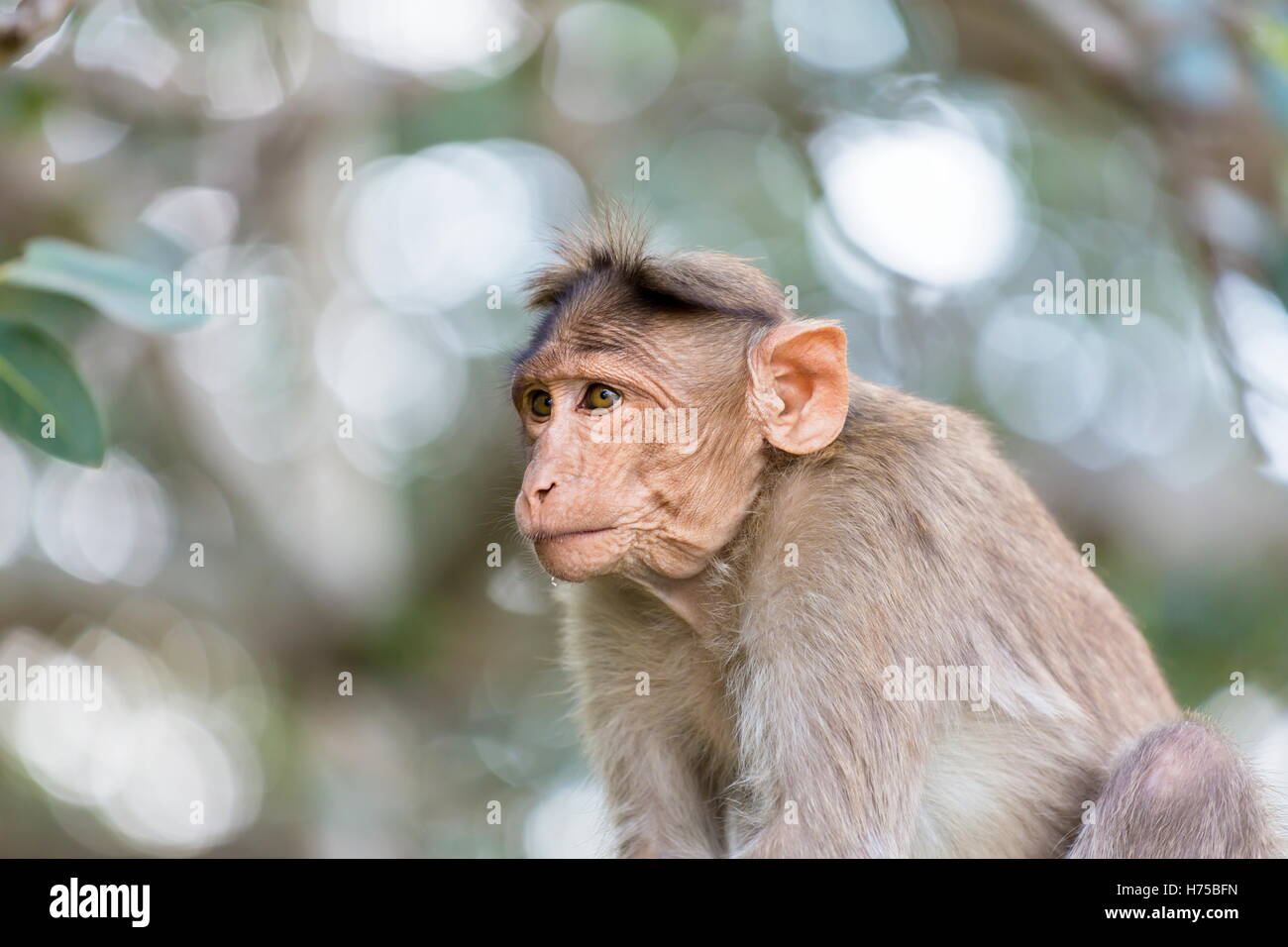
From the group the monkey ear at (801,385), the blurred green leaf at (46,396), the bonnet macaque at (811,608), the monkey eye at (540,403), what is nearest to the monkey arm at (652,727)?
the bonnet macaque at (811,608)

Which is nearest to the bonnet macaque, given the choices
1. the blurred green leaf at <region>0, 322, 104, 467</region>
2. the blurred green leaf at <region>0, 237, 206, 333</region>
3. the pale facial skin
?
the pale facial skin

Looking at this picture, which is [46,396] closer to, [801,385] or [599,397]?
[599,397]

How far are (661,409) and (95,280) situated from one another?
2.29 m

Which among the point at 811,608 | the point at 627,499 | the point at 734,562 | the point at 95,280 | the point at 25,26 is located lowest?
the point at 811,608

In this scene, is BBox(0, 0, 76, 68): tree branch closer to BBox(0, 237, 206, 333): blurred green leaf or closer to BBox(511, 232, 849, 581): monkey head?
BBox(0, 237, 206, 333): blurred green leaf

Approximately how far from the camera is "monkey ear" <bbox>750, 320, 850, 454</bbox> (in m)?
5.48

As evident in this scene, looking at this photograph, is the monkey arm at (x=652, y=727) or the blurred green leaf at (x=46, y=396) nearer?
the blurred green leaf at (x=46, y=396)

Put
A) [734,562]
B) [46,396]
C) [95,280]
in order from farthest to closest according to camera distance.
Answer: [734,562], [46,396], [95,280]

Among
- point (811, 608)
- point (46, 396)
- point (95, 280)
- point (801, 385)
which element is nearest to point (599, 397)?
point (801, 385)

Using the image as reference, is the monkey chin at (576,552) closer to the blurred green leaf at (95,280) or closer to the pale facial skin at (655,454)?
the pale facial skin at (655,454)

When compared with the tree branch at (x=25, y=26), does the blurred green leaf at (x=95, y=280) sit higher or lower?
lower

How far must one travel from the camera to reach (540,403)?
19.1 feet

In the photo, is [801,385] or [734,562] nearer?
[801,385]

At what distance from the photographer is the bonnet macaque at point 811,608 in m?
5.16
